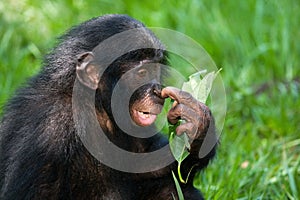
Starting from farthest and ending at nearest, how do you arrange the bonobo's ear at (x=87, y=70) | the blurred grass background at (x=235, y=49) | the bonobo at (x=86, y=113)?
the blurred grass background at (x=235, y=49)
the bonobo's ear at (x=87, y=70)
the bonobo at (x=86, y=113)

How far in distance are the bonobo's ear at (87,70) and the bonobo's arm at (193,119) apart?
1.53 ft

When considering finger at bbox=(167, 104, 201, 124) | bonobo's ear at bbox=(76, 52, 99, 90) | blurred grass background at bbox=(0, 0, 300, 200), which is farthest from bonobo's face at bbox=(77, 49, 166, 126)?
blurred grass background at bbox=(0, 0, 300, 200)

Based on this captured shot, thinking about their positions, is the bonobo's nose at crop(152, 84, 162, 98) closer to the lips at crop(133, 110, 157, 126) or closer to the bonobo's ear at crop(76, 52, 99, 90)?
the lips at crop(133, 110, 157, 126)

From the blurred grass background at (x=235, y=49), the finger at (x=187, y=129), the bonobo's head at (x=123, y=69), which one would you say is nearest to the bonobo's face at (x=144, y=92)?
the bonobo's head at (x=123, y=69)

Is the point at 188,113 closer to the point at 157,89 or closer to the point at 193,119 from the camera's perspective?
the point at 193,119

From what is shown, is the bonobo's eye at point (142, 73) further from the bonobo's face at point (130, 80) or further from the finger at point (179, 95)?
the finger at point (179, 95)

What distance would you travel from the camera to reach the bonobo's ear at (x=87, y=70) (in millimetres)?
5590

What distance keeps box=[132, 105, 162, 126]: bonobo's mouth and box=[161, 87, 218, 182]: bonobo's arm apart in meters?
0.09

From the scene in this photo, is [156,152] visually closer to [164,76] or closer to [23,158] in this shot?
[164,76]

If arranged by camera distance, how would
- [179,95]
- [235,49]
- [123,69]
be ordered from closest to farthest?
[179,95] < [123,69] < [235,49]

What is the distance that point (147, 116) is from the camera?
18.3 feet

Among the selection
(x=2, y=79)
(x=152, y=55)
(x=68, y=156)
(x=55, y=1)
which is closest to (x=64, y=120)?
(x=68, y=156)

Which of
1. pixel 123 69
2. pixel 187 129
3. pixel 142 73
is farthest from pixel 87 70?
pixel 187 129

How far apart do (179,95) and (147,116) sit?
25cm
